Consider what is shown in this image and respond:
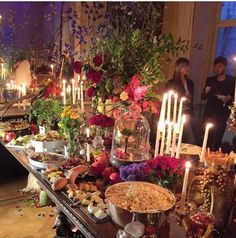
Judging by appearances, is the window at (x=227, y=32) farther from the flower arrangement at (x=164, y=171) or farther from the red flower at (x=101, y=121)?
the flower arrangement at (x=164, y=171)

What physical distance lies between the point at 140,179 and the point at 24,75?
8.29 feet

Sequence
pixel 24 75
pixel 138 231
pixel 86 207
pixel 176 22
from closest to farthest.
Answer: pixel 138 231
pixel 86 207
pixel 24 75
pixel 176 22

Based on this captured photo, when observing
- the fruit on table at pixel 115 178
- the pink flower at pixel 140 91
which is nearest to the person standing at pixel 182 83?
the pink flower at pixel 140 91

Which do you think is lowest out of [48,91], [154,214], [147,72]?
[154,214]

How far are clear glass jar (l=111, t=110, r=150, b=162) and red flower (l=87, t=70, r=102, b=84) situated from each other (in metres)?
0.24

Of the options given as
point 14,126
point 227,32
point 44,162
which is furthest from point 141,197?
point 227,32

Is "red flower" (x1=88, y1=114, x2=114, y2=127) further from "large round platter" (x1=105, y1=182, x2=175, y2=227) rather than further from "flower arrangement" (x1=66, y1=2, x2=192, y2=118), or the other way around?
"large round platter" (x1=105, y1=182, x2=175, y2=227)

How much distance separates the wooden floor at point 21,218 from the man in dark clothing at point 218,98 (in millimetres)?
1783

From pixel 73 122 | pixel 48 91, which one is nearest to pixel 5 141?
pixel 48 91

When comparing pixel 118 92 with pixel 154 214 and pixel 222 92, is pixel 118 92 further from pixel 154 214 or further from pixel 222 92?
pixel 222 92

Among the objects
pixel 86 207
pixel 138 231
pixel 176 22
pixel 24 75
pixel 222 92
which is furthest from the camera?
pixel 176 22

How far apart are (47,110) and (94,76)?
605mm

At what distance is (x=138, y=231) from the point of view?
941mm

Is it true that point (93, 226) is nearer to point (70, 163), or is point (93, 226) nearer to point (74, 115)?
point (70, 163)
